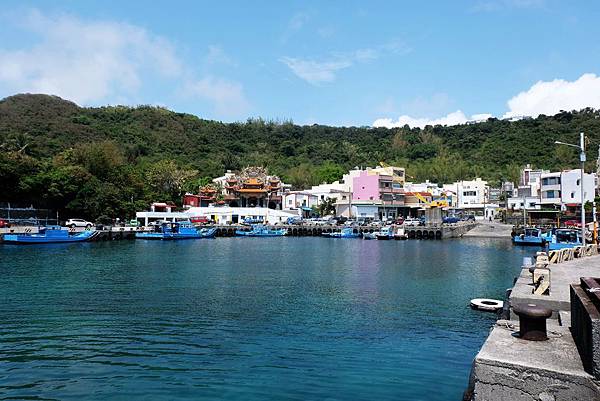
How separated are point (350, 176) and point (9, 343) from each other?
63205 millimetres

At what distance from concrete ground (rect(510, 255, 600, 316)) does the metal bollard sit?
9.48 ft

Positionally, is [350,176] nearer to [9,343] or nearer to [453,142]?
[453,142]

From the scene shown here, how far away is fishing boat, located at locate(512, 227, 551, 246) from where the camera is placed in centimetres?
4312

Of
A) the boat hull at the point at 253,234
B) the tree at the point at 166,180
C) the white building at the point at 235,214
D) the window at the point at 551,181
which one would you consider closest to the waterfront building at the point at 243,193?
the tree at the point at 166,180

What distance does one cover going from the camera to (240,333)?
1177 cm

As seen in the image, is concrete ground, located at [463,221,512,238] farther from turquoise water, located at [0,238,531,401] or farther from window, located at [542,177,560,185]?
turquoise water, located at [0,238,531,401]

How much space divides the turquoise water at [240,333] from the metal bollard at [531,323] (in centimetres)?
307

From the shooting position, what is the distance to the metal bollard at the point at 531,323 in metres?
5.14

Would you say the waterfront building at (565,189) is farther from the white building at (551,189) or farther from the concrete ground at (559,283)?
the concrete ground at (559,283)

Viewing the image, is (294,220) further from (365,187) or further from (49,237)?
(49,237)

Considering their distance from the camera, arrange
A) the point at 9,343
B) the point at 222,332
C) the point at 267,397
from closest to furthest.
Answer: the point at 267,397 → the point at 9,343 → the point at 222,332

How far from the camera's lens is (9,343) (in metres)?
10.8

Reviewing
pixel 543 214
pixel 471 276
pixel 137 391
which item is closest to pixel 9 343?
pixel 137 391

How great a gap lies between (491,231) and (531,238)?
39.0 ft
